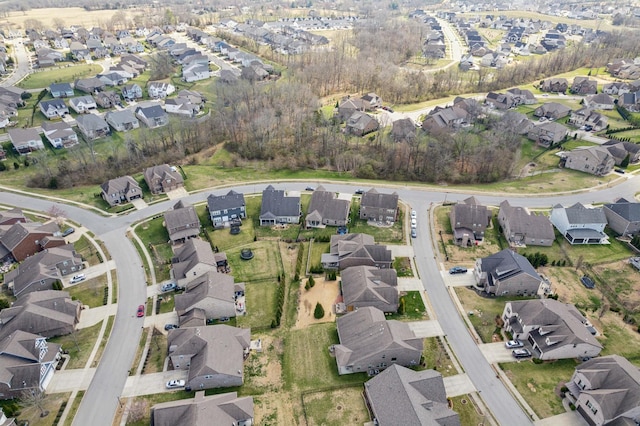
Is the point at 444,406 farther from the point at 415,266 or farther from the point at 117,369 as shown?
the point at 117,369

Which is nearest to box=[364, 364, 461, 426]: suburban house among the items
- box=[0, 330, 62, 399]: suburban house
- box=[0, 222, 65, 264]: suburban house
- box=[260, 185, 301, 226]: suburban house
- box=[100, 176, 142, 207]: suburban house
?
box=[260, 185, 301, 226]: suburban house

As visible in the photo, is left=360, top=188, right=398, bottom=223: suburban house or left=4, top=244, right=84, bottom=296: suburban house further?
left=360, top=188, right=398, bottom=223: suburban house

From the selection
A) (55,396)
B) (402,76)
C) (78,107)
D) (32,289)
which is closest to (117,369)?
(55,396)

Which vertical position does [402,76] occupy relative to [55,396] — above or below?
above

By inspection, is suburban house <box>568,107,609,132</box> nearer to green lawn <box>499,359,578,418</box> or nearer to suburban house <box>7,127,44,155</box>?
green lawn <box>499,359,578,418</box>

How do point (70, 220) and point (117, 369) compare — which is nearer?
point (117, 369)

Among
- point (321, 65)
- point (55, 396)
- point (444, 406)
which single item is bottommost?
point (55, 396)

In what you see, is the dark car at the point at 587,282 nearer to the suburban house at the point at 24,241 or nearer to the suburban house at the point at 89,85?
the suburban house at the point at 24,241
